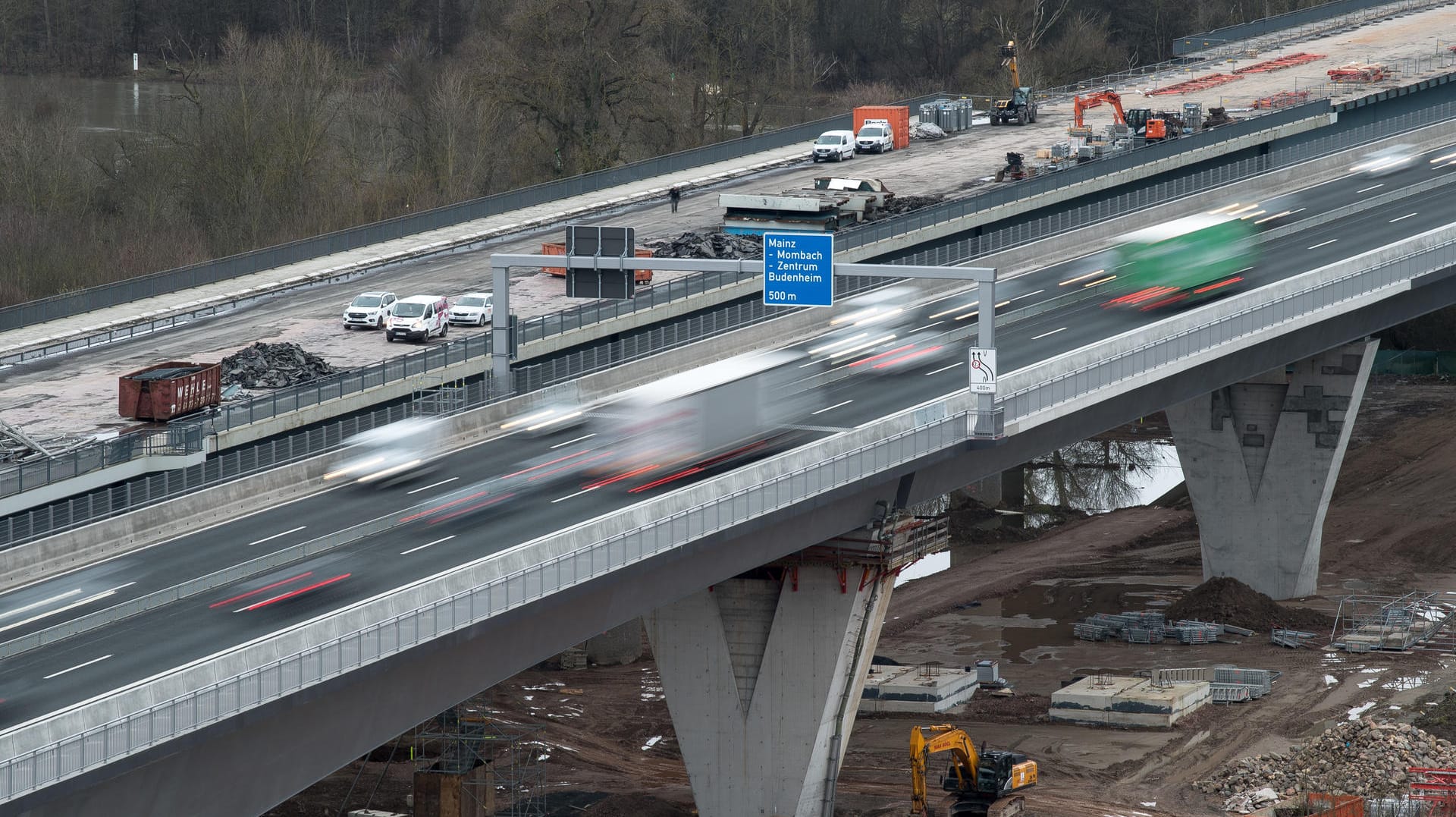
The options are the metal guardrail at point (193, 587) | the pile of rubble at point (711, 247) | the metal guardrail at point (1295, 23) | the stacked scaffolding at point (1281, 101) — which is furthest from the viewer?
the metal guardrail at point (1295, 23)

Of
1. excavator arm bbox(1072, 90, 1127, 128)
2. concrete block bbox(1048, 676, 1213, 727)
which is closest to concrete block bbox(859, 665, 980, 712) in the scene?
concrete block bbox(1048, 676, 1213, 727)

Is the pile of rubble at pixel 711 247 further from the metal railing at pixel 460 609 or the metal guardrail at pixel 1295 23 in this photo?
the metal guardrail at pixel 1295 23

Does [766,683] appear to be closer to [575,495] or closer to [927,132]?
[575,495]

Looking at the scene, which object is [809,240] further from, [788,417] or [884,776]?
[884,776]

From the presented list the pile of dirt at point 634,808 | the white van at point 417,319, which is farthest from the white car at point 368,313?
the pile of dirt at point 634,808

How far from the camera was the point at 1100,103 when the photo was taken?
109 m

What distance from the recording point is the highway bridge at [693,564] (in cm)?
3291

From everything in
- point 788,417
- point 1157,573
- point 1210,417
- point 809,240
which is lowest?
point 1157,573

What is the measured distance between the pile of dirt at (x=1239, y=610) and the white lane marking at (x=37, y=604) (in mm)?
42566

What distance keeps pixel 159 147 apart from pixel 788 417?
65146 millimetres

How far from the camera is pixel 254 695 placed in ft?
106

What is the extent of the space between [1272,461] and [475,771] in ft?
123

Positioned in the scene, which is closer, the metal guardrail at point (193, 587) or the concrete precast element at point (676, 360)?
the metal guardrail at point (193, 587)

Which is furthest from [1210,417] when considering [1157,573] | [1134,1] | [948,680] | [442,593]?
[1134,1]
